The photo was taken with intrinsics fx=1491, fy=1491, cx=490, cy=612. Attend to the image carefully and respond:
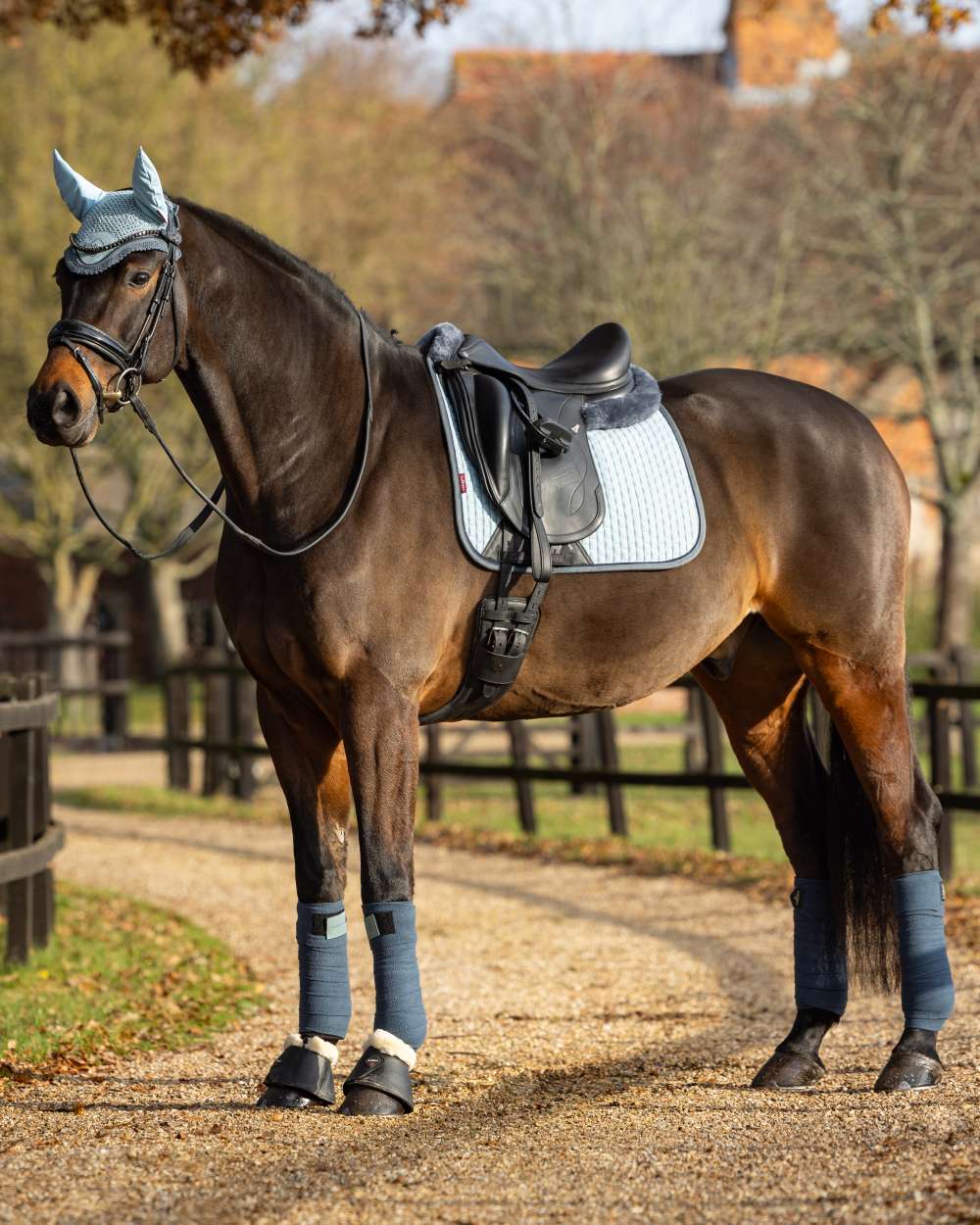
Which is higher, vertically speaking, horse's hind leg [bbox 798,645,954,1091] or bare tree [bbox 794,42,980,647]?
bare tree [bbox 794,42,980,647]

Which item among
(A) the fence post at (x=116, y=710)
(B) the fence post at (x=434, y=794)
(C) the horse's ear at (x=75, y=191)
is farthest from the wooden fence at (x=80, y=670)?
(C) the horse's ear at (x=75, y=191)

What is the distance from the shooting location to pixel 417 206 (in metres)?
27.4

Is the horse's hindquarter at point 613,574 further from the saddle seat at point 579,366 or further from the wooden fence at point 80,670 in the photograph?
the wooden fence at point 80,670

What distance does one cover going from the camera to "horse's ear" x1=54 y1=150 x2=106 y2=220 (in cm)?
410

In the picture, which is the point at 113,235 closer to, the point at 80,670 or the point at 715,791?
the point at 715,791

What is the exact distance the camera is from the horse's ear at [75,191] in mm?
4102

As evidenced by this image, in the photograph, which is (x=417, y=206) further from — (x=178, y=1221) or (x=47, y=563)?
(x=178, y=1221)

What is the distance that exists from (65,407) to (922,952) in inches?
119

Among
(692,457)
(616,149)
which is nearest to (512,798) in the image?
(692,457)

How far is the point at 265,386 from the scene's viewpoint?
426 centimetres

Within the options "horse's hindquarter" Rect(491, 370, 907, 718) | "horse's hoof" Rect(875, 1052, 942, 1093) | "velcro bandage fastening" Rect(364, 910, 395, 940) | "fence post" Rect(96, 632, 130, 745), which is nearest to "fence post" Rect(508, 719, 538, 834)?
"horse's hindquarter" Rect(491, 370, 907, 718)

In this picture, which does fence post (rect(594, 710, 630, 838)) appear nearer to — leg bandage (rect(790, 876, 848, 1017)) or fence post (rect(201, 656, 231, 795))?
fence post (rect(201, 656, 231, 795))

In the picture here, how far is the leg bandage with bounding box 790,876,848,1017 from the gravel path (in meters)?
0.26

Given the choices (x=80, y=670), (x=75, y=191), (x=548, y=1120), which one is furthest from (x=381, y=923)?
(x=80, y=670)
